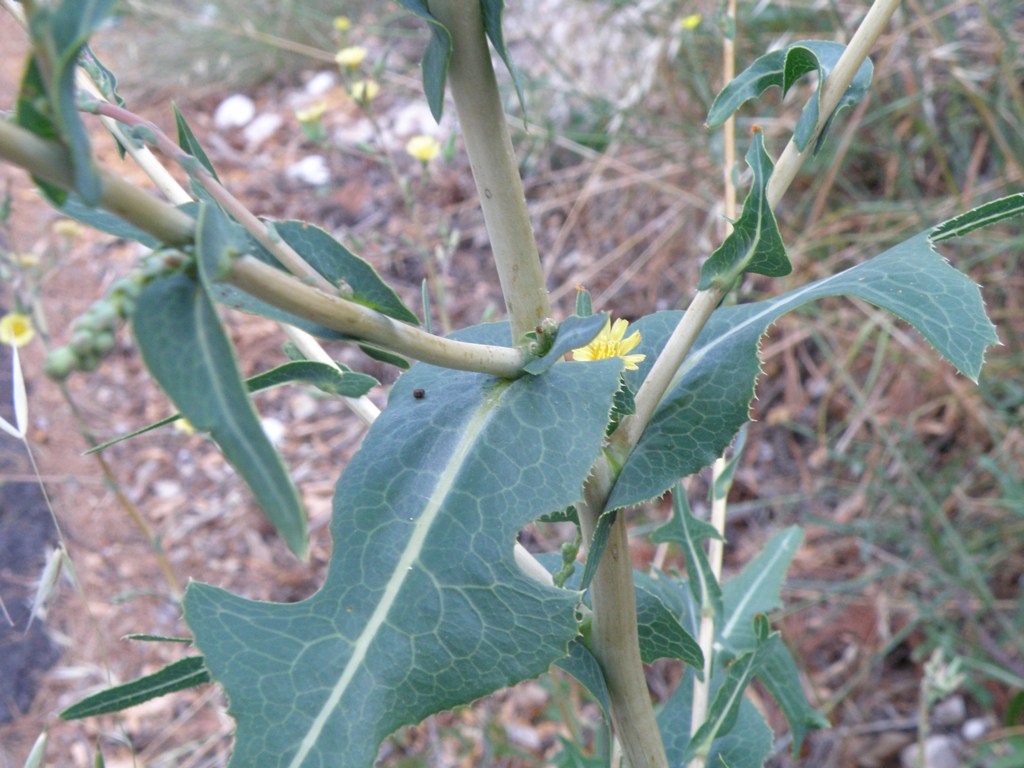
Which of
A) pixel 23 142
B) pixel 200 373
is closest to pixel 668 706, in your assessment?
pixel 200 373

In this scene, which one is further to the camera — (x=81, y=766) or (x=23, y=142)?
(x=81, y=766)

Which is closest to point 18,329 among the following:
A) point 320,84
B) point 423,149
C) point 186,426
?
point 186,426

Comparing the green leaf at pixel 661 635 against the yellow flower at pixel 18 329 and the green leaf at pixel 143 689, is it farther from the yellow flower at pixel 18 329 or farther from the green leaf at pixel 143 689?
the yellow flower at pixel 18 329

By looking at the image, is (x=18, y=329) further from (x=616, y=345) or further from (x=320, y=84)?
(x=320, y=84)

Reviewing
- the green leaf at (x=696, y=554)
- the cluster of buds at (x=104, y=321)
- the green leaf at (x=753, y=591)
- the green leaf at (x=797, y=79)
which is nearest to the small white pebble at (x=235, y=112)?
the green leaf at (x=753, y=591)

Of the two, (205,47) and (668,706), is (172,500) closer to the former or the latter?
(668,706)

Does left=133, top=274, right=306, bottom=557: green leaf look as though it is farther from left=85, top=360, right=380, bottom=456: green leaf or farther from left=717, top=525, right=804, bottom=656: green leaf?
left=717, top=525, right=804, bottom=656: green leaf

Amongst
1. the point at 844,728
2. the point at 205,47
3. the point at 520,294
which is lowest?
the point at 844,728
